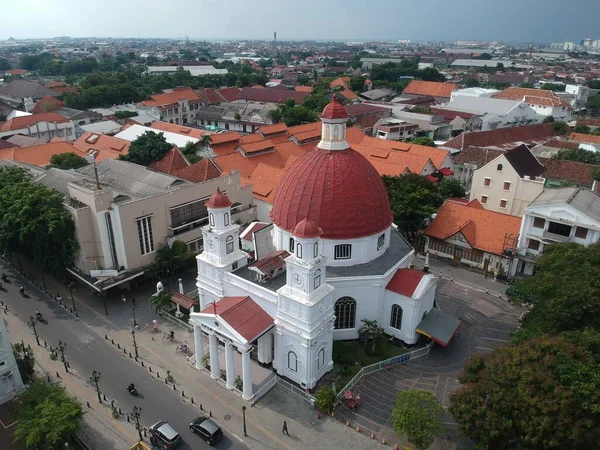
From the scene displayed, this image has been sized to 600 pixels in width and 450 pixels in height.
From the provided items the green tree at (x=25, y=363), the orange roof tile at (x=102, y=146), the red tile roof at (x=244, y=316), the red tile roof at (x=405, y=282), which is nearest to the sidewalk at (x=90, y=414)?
the green tree at (x=25, y=363)

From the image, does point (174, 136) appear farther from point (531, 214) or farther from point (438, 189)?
point (531, 214)

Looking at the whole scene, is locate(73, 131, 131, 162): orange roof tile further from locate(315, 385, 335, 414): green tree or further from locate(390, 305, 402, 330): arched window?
locate(315, 385, 335, 414): green tree

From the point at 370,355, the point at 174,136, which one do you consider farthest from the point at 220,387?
the point at 174,136

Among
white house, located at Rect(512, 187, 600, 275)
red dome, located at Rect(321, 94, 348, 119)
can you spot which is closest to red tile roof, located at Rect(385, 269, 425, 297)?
red dome, located at Rect(321, 94, 348, 119)

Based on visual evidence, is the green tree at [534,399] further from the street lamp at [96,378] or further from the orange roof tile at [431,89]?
the orange roof tile at [431,89]

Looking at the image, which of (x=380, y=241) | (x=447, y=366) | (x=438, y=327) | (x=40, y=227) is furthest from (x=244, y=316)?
(x=40, y=227)

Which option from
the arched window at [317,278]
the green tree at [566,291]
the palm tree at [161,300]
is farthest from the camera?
the palm tree at [161,300]
